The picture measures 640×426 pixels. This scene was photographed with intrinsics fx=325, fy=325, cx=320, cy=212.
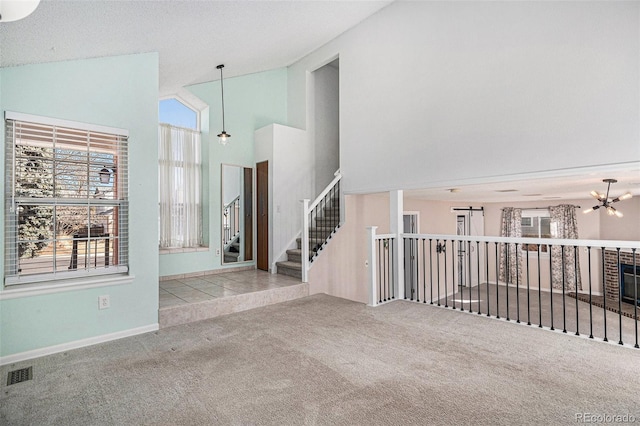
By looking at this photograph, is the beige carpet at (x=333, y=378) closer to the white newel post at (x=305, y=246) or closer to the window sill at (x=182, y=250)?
the white newel post at (x=305, y=246)

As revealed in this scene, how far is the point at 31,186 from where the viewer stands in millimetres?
2910

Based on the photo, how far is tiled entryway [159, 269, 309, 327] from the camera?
3.80 metres

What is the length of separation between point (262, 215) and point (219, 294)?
7.32ft

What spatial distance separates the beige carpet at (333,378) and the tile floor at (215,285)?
23.7 inches

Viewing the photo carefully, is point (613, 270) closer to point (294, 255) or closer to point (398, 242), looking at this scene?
point (398, 242)

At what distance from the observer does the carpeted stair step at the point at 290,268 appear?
5.44 m

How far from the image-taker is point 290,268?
18.4 feet

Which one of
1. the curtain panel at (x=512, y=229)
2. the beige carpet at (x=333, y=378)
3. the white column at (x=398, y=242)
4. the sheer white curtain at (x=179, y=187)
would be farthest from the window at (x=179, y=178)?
the curtain panel at (x=512, y=229)

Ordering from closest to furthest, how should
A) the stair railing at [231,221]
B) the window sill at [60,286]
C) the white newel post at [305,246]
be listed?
the window sill at [60,286] → the white newel post at [305,246] → the stair railing at [231,221]

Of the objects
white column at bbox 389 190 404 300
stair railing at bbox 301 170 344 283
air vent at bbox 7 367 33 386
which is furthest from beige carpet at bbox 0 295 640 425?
stair railing at bbox 301 170 344 283

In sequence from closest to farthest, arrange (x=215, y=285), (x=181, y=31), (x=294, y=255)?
(x=181, y=31) < (x=215, y=285) < (x=294, y=255)

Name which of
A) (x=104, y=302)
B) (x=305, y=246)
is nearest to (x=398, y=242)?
(x=305, y=246)

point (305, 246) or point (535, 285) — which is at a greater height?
point (305, 246)

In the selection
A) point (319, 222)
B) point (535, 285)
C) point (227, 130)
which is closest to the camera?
point (227, 130)
